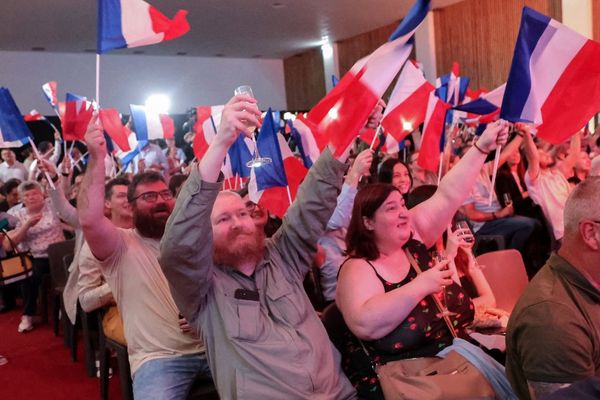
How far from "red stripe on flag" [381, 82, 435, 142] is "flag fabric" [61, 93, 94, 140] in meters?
2.58

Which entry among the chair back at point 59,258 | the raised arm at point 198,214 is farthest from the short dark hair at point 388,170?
the raised arm at point 198,214

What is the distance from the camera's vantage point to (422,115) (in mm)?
4633

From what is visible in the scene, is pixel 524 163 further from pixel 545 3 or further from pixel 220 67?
pixel 220 67

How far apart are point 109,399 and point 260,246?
2.46 meters

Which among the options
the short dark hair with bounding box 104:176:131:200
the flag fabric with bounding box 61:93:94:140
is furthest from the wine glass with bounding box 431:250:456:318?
the flag fabric with bounding box 61:93:94:140

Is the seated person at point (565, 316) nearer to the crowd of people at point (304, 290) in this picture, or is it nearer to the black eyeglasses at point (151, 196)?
the crowd of people at point (304, 290)

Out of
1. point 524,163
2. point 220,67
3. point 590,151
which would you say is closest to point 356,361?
point 524,163

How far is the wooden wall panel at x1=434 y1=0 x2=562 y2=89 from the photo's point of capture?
485 inches

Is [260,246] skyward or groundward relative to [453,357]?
skyward

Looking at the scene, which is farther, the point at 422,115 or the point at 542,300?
the point at 422,115

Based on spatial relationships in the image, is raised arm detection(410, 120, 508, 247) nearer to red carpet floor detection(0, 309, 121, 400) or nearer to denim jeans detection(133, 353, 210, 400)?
denim jeans detection(133, 353, 210, 400)

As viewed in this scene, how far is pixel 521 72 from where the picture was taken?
2844 mm

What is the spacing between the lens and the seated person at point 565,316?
5.56ft

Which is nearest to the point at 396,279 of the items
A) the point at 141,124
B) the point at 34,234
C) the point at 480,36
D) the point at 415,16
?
the point at 415,16
